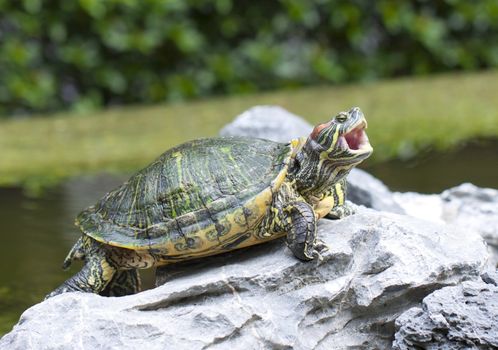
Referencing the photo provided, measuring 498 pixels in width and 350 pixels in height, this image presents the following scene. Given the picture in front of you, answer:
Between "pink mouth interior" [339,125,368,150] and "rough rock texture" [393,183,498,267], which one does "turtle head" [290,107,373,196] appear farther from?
"rough rock texture" [393,183,498,267]

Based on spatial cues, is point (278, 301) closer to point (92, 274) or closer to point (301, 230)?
point (301, 230)

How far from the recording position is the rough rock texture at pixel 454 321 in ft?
6.43

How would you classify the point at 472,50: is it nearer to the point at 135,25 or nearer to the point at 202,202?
the point at 135,25

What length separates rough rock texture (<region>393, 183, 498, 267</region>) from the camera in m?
3.18

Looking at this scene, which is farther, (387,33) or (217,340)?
(387,33)

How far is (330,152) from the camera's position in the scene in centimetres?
222

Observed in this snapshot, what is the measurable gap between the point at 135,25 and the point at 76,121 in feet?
3.88

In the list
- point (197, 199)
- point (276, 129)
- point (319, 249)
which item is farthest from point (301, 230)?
point (276, 129)

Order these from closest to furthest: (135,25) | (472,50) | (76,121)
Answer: (76,121)
(135,25)
(472,50)

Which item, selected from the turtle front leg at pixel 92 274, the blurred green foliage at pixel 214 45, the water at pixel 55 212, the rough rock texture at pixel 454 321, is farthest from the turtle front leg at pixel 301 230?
the blurred green foliage at pixel 214 45

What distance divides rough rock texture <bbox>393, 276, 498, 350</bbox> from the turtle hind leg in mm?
861

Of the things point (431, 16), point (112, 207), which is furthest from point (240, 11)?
point (112, 207)

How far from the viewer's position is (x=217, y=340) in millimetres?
2041

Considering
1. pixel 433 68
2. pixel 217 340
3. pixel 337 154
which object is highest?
pixel 337 154
